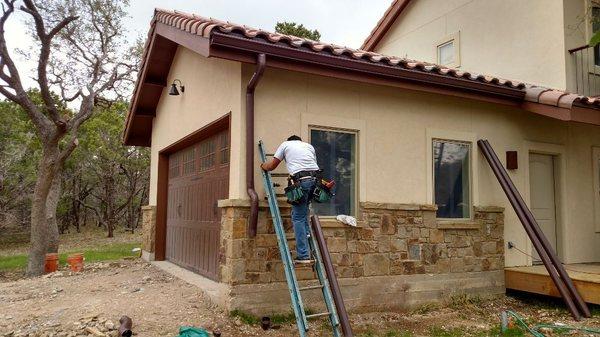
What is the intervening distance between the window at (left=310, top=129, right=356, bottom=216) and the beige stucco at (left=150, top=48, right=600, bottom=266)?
139mm

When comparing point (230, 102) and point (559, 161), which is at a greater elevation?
point (230, 102)

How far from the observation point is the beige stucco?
6344 mm

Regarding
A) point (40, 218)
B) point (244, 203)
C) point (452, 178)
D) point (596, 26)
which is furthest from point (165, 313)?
point (596, 26)

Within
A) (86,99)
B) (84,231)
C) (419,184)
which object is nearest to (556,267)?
(419,184)

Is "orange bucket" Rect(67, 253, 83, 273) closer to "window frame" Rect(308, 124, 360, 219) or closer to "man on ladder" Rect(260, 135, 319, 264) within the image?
"window frame" Rect(308, 124, 360, 219)

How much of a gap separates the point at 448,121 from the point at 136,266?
7.33m

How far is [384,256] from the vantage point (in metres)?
6.86

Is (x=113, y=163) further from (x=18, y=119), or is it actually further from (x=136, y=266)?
(x=136, y=266)

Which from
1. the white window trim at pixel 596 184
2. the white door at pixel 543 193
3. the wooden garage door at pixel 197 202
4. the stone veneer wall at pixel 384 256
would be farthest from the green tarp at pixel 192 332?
the white window trim at pixel 596 184

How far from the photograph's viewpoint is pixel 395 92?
23.8 ft

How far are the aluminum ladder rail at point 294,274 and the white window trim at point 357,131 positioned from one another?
1019 millimetres

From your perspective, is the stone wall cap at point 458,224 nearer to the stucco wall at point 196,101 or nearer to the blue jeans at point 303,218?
the blue jeans at point 303,218

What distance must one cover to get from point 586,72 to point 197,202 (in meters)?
8.22

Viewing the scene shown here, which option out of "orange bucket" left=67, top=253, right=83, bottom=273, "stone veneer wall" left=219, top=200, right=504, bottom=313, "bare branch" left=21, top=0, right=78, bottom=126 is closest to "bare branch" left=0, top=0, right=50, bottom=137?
"bare branch" left=21, top=0, right=78, bottom=126
